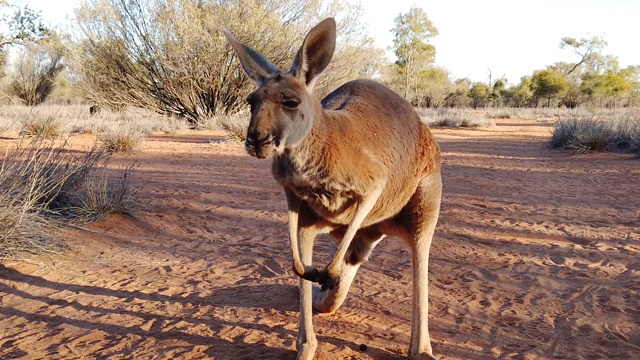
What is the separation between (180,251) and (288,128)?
12.2ft

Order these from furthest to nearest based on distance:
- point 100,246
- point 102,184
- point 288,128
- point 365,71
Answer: point 365,71
point 102,184
point 100,246
point 288,128

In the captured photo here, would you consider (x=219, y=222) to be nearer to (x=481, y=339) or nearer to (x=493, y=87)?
(x=481, y=339)

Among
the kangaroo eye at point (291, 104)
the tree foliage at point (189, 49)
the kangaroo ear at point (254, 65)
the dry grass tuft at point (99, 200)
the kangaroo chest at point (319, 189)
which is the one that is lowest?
the dry grass tuft at point (99, 200)

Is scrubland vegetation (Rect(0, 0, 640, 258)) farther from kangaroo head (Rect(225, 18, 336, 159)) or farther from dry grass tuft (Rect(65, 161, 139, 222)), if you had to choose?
kangaroo head (Rect(225, 18, 336, 159))

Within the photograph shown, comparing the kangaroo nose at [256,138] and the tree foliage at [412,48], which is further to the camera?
the tree foliage at [412,48]

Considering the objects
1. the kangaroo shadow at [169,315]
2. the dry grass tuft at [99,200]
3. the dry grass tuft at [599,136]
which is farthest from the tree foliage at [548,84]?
the kangaroo shadow at [169,315]

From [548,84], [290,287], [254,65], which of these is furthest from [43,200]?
[548,84]

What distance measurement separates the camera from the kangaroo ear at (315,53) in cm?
272

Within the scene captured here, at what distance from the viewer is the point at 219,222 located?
705 cm

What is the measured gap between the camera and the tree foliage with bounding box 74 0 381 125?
2011cm

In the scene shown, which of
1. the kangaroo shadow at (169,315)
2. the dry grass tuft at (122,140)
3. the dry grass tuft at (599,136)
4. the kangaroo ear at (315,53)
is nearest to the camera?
the kangaroo ear at (315,53)

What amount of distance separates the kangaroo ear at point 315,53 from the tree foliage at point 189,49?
18021 millimetres

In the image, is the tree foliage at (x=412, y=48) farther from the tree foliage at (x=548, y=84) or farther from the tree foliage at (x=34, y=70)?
the tree foliage at (x=34, y=70)

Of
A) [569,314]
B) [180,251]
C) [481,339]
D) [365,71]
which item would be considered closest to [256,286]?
[180,251]
